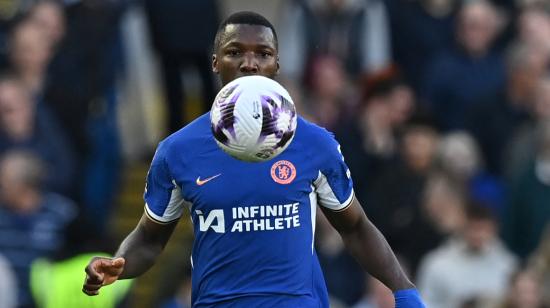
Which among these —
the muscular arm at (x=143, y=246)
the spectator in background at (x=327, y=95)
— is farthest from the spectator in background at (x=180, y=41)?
the muscular arm at (x=143, y=246)

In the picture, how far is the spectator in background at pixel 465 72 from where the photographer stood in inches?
518

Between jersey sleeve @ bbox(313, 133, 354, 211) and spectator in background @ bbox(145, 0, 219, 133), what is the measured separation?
7.36m

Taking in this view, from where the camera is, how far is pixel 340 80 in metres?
13.7

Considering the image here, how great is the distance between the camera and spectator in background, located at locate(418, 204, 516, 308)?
11.6 meters

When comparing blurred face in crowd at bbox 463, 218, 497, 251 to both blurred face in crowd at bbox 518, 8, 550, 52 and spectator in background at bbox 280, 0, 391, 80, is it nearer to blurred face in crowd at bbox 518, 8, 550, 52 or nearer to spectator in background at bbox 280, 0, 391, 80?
blurred face in crowd at bbox 518, 8, 550, 52

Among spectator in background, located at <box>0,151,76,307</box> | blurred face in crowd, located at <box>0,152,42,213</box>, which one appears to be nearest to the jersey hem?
spectator in background, located at <box>0,151,76,307</box>

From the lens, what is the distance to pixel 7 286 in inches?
457

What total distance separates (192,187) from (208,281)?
41 centimetres

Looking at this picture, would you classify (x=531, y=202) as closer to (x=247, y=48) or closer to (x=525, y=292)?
(x=525, y=292)

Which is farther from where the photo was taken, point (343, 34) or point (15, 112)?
point (343, 34)

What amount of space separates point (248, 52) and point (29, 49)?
6901 mm

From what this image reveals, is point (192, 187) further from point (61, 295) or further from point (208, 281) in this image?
point (61, 295)

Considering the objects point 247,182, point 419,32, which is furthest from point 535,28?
point 247,182

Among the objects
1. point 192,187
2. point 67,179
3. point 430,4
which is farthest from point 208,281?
point 430,4
